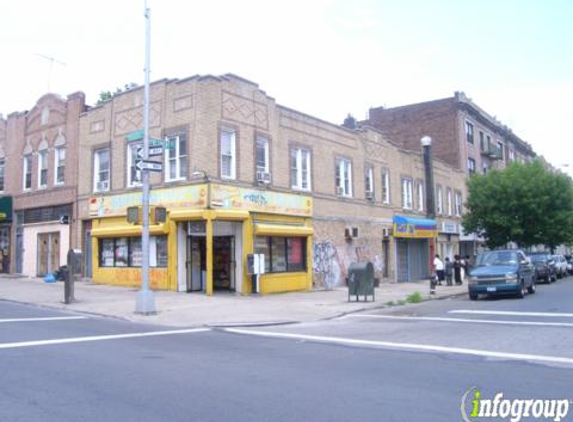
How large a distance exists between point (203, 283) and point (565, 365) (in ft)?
49.3

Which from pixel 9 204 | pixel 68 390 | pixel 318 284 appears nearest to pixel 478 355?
pixel 68 390

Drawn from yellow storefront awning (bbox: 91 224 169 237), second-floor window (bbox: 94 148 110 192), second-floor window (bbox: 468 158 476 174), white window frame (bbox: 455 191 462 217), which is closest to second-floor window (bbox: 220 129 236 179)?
yellow storefront awning (bbox: 91 224 169 237)

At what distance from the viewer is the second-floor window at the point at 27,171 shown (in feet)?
89.6

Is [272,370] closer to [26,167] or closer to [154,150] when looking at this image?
[154,150]

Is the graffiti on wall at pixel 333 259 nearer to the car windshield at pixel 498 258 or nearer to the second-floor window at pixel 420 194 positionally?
the car windshield at pixel 498 258

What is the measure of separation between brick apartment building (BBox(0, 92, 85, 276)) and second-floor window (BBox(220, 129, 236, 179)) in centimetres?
822

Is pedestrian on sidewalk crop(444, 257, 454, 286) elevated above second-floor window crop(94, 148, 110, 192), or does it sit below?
below

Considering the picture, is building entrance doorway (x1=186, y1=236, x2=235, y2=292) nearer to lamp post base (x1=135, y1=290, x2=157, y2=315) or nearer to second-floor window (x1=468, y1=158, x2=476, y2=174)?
lamp post base (x1=135, y1=290, x2=157, y2=315)

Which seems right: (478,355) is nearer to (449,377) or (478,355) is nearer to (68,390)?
(449,377)

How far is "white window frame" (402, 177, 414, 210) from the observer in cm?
3269

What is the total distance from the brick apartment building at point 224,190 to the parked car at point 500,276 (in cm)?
681

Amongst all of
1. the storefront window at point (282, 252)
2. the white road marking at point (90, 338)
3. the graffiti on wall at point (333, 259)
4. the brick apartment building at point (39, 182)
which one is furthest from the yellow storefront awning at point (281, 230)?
the brick apartment building at point (39, 182)

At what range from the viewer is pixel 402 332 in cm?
1185

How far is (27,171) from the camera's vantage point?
27.4m
